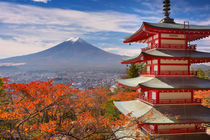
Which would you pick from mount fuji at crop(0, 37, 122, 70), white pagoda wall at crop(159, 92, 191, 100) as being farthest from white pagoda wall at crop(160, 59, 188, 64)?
mount fuji at crop(0, 37, 122, 70)

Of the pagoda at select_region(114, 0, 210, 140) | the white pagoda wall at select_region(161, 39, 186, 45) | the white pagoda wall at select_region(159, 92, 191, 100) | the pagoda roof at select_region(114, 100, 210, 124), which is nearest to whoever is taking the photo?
the pagoda roof at select_region(114, 100, 210, 124)

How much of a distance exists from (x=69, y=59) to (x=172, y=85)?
431 feet

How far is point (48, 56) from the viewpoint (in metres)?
144

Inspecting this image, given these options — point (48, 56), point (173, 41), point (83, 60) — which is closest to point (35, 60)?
point (48, 56)

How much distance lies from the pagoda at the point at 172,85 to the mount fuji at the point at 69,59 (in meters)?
111

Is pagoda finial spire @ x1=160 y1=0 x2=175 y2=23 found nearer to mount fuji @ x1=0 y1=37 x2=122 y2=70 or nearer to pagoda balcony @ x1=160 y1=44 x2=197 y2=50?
pagoda balcony @ x1=160 y1=44 x2=197 y2=50

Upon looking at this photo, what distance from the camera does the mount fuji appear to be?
12619 cm

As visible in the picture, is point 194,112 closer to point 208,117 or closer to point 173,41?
point 208,117

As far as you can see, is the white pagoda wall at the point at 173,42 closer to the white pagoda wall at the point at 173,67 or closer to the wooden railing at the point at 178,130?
the white pagoda wall at the point at 173,67

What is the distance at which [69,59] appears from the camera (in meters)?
138

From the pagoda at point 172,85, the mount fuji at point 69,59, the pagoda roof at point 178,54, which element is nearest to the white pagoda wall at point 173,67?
the pagoda at point 172,85

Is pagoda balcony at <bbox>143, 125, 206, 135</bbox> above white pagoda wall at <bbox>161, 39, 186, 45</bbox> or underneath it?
underneath

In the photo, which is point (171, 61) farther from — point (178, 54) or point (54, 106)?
point (54, 106)

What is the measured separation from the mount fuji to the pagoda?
363ft
